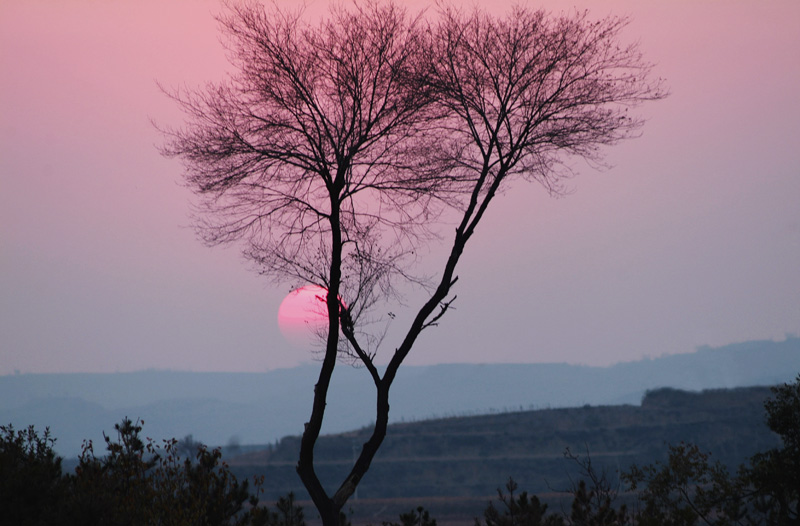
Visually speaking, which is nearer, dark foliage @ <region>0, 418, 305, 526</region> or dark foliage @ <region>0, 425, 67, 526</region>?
dark foliage @ <region>0, 418, 305, 526</region>

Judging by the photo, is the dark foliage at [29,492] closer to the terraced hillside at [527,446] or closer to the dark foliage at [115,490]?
the dark foliage at [115,490]

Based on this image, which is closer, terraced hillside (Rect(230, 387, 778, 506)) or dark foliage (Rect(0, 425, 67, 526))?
dark foliage (Rect(0, 425, 67, 526))

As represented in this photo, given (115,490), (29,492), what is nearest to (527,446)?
(115,490)

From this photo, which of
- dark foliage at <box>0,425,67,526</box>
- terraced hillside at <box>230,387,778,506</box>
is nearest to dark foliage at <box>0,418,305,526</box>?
dark foliage at <box>0,425,67,526</box>

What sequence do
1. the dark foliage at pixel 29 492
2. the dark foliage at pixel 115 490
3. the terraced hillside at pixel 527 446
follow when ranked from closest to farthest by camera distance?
the dark foliage at pixel 115 490, the dark foliage at pixel 29 492, the terraced hillside at pixel 527 446

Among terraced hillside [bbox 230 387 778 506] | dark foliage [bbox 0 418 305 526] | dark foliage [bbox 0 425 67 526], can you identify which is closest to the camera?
dark foliage [bbox 0 418 305 526]

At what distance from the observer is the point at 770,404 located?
55.5 ft

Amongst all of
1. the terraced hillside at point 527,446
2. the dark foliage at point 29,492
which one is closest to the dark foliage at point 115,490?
the dark foliage at point 29,492

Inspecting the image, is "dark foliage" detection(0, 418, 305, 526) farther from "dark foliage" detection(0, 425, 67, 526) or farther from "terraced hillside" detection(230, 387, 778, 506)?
"terraced hillside" detection(230, 387, 778, 506)

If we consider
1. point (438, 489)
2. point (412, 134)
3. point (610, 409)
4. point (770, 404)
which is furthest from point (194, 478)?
point (610, 409)

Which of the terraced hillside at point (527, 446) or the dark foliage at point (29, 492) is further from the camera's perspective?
the terraced hillside at point (527, 446)

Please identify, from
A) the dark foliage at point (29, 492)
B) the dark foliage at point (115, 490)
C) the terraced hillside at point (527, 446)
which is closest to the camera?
the dark foliage at point (115, 490)

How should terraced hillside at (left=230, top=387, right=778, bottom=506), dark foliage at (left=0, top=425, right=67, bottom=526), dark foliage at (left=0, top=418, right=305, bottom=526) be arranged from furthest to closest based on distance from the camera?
1. terraced hillside at (left=230, top=387, right=778, bottom=506)
2. dark foliage at (left=0, top=425, right=67, bottom=526)
3. dark foliage at (left=0, top=418, right=305, bottom=526)

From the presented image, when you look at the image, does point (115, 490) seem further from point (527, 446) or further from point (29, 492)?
point (527, 446)
